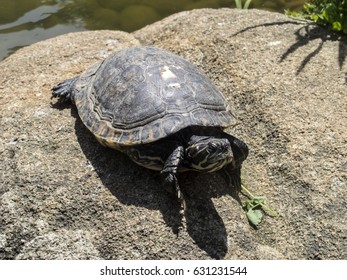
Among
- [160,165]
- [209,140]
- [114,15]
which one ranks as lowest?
[114,15]

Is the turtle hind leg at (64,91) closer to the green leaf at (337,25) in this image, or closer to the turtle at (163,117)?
the turtle at (163,117)

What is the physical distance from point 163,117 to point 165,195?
59cm

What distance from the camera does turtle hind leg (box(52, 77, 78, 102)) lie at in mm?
4375

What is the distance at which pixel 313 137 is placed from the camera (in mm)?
4098

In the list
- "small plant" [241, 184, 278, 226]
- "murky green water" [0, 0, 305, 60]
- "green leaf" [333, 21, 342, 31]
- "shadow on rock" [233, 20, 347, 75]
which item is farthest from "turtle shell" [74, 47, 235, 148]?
"murky green water" [0, 0, 305, 60]

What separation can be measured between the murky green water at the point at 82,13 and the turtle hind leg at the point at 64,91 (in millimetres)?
3098

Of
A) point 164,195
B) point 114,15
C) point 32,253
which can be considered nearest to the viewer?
point 32,253

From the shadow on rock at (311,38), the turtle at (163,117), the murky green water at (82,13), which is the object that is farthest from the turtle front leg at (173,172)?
the murky green water at (82,13)

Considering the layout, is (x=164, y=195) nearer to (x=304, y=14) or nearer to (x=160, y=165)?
(x=160, y=165)

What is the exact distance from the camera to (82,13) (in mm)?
7805

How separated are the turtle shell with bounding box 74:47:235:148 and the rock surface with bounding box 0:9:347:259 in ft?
0.97

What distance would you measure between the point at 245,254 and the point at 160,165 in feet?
2.95

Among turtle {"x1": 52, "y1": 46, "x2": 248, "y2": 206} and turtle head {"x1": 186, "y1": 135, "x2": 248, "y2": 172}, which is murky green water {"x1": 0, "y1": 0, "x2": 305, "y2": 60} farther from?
turtle head {"x1": 186, "y1": 135, "x2": 248, "y2": 172}

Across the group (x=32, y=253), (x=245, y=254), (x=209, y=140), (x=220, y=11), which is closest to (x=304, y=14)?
(x=220, y=11)
